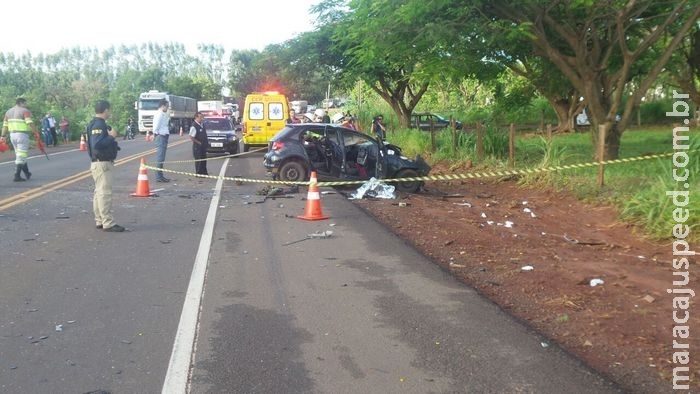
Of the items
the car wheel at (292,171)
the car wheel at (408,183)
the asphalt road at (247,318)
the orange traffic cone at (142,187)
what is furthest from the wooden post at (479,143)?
the orange traffic cone at (142,187)

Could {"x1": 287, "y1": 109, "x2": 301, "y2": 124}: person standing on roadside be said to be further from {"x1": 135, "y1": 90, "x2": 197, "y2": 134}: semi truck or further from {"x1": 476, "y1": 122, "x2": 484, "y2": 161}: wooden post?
{"x1": 135, "y1": 90, "x2": 197, "y2": 134}: semi truck

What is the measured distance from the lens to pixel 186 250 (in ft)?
26.2

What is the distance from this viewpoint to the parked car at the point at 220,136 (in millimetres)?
23844

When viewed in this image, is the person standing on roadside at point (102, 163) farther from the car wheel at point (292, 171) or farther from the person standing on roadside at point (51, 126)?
the person standing on roadside at point (51, 126)

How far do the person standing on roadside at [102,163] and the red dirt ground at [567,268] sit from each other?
4178mm

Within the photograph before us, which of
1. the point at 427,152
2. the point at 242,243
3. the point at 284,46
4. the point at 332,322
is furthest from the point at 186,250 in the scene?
the point at 284,46

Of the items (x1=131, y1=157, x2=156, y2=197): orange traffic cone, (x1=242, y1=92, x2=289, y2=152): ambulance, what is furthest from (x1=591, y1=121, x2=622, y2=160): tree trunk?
(x1=242, y1=92, x2=289, y2=152): ambulance

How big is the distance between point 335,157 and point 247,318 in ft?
28.9

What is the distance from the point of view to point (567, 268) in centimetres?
732

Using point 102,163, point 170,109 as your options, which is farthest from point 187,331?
point 170,109

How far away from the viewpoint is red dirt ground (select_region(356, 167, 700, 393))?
15.8 ft

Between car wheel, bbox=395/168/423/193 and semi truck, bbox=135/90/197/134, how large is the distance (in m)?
32.6

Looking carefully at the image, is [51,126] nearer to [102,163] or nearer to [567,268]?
[102,163]

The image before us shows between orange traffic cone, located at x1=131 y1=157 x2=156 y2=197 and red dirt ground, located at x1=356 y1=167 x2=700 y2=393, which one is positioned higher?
orange traffic cone, located at x1=131 y1=157 x2=156 y2=197
